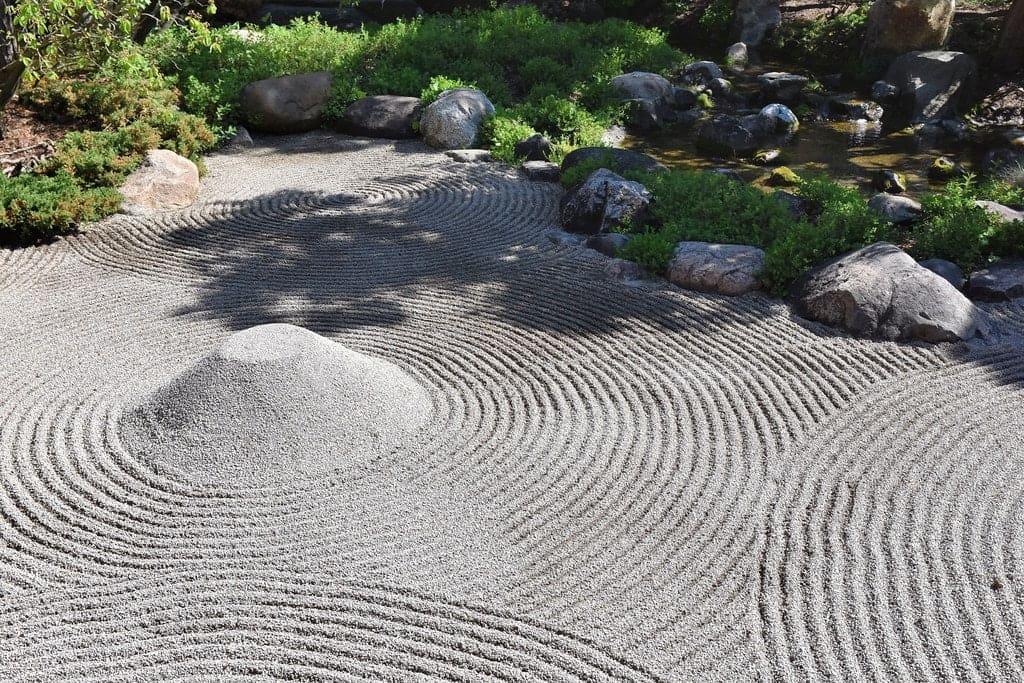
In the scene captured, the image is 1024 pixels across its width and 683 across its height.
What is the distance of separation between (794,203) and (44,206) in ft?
31.4

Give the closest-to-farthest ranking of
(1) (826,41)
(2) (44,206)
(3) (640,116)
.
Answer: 1. (2) (44,206)
2. (3) (640,116)
3. (1) (826,41)

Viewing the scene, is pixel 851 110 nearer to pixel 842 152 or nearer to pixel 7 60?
pixel 842 152

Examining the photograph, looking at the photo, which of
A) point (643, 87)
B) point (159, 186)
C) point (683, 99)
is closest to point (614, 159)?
point (643, 87)

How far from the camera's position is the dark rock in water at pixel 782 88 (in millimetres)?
19047

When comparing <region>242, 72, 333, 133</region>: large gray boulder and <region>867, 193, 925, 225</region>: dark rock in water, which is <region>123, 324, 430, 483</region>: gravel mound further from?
<region>242, 72, 333, 133</region>: large gray boulder

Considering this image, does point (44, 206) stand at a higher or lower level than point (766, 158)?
higher

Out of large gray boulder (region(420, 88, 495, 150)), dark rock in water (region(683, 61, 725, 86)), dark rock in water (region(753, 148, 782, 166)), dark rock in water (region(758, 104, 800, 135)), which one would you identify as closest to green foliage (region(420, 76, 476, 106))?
large gray boulder (region(420, 88, 495, 150))

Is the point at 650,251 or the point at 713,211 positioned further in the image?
the point at 713,211

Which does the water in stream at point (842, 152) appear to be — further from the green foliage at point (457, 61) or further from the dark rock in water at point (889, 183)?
the green foliage at point (457, 61)

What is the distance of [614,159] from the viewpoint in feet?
41.5

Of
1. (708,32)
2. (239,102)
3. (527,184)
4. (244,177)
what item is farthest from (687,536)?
(708,32)

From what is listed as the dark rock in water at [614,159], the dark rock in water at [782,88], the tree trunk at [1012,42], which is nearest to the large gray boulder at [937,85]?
the tree trunk at [1012,42]

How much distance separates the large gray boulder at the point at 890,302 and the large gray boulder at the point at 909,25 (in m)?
13.3

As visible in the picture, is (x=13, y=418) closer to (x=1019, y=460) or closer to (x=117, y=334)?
(x=117, y=334)
